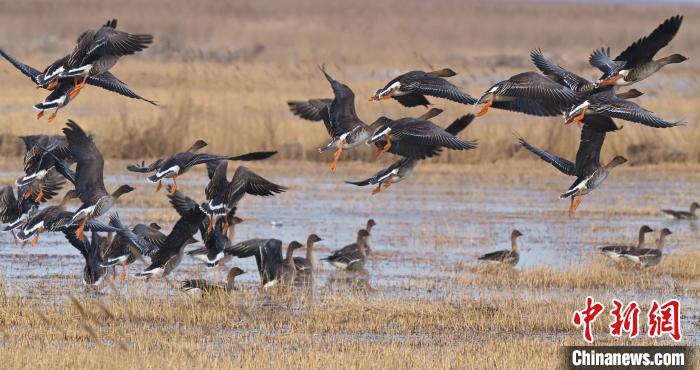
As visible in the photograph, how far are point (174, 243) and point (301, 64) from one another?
3242 centimetres

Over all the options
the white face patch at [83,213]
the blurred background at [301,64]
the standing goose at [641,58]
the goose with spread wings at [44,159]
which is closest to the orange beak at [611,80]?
the standing goose at [641,58]

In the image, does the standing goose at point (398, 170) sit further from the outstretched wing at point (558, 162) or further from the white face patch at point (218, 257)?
the white face patch at point (218, 257)

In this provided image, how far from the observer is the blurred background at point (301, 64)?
27.4 m

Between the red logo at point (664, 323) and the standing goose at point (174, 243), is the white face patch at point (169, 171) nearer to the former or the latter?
the standing goose at point (174, 243)

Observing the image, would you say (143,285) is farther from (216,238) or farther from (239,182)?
(239,182)

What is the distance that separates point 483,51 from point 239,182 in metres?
37.9

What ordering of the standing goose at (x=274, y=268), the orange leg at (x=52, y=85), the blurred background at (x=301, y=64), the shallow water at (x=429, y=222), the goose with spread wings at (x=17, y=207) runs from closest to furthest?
the orange leg at (x=52, y=85) → the goose with spread wings at (x=17, y=207) → the standing goose at (x=274, y=268) → the shallow water at (x=429, y=222) → the blurred background at (x=301, y=64)

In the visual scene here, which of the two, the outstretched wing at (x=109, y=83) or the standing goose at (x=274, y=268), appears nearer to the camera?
the outstretched wing at (x=109, y=83)

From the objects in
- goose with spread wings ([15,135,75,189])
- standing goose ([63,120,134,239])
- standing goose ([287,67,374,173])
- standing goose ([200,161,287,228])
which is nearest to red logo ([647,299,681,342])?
standing goose ([287,67,374,173])

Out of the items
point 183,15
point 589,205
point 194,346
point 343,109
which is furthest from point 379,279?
point 183,15

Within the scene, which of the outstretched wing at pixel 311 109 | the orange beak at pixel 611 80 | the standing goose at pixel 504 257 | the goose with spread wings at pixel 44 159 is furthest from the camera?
the standing goose at pixel 504 257

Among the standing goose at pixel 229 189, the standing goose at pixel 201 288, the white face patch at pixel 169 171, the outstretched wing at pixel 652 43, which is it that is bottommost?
the standing goose at pixel 201 288

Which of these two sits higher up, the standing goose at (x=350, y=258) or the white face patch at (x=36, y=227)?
→ the white face patch at (x=36, y=227)

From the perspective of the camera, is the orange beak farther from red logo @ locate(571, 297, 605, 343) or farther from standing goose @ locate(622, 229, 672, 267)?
standing goose @ locate(622, 229, 672, 267)
